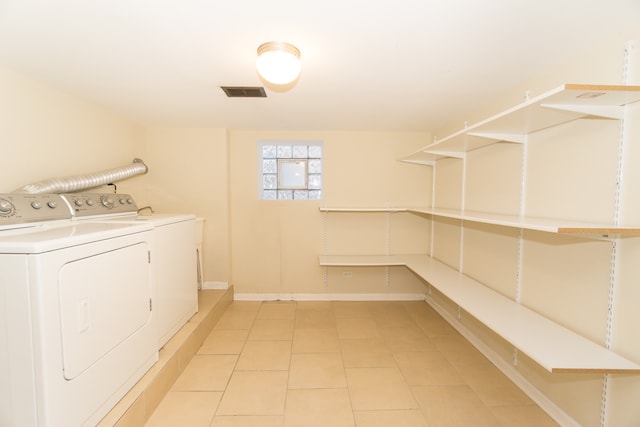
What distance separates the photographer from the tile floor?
1618 millimetres

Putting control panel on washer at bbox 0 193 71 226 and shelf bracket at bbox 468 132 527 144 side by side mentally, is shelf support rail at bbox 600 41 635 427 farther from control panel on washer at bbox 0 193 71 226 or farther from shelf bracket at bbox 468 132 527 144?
control panel on washer at bbox 0 193 71 226

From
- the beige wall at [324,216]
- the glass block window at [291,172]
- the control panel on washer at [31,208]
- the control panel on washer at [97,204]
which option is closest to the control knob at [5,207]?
the control panel on washer at [31,208]

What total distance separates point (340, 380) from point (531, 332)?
1.21m

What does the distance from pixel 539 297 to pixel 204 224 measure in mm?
3090

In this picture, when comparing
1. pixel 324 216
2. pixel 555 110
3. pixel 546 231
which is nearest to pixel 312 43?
pixel 555 110

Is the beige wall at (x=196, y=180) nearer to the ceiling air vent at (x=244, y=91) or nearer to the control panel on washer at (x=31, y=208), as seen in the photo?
the ceiling air vent at (x=244, y=91)

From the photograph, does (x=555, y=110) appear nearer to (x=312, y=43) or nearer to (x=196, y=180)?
(x=312, y=43)

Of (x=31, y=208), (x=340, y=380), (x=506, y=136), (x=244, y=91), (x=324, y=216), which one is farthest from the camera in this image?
(x=324, y=216)

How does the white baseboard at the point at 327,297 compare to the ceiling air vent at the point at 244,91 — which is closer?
the ceiling air vent at the point at 244,91

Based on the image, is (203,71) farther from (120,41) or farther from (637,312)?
(637,312)

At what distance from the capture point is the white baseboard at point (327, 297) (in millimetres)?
3385

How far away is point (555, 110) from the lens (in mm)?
1314

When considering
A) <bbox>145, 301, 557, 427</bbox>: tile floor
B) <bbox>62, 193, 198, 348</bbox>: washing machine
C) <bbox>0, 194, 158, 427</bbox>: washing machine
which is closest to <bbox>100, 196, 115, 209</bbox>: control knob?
<bbox>62, 193, 198, 348</bbox>: washing machine

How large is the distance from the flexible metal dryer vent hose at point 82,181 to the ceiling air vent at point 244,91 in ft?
4.22
